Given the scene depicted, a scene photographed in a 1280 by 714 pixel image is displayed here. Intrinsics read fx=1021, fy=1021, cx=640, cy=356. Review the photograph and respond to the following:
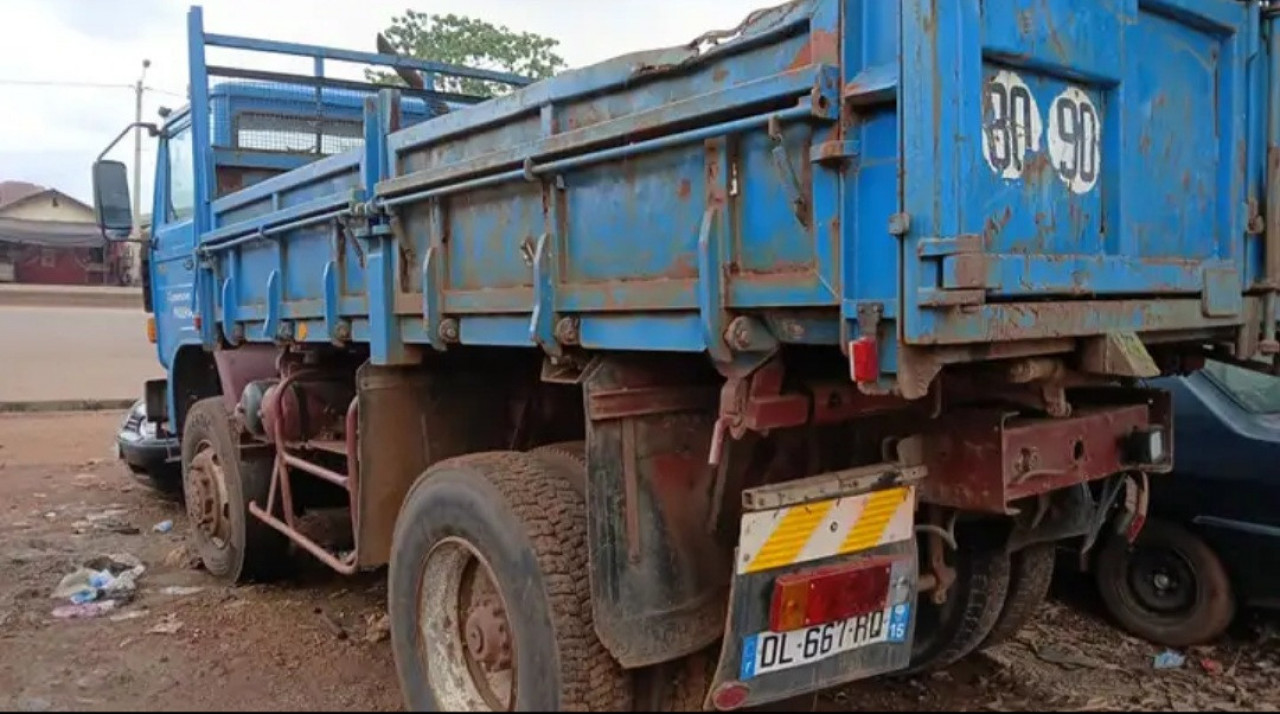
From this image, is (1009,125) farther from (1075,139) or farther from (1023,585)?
(1023,585)

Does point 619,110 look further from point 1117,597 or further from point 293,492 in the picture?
point 1117,597

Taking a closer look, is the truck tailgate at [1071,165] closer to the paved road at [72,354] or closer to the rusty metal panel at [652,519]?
the rusty metal panel at [652,519]

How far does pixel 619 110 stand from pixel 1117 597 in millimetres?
3271

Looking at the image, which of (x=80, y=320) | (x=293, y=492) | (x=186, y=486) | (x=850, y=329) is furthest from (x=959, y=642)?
(x=80, y=320)

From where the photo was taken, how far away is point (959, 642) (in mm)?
3549

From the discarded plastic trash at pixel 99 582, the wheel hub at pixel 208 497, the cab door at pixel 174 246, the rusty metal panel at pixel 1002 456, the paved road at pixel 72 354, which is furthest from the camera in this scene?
the paved road at pixel 72 354

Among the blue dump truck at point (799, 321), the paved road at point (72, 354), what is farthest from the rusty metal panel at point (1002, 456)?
the paved road at point (72, 354)

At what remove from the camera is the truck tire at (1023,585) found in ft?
11.7

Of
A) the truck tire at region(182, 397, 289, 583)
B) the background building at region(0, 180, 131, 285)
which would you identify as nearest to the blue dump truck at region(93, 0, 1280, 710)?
the truck tire at region(182, 397, 289, 583)

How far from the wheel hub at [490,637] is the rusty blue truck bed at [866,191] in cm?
78

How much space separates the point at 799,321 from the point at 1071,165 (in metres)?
0.81

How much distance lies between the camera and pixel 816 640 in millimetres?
2500

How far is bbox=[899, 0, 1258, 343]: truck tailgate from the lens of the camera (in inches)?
80.3

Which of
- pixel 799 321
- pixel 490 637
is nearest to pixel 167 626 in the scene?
pixel 490 637
